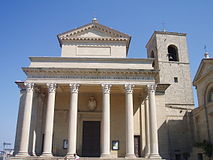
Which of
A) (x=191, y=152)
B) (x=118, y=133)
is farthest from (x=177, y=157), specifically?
(x=118, y=133)

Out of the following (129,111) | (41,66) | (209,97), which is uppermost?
(41,66)

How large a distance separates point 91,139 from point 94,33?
10576 millimetres

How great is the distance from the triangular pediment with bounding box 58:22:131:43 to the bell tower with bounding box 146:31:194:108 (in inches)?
323

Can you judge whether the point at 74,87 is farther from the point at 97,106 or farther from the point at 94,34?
the point at 94,34

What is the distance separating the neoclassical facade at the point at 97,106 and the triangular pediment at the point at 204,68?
374cm

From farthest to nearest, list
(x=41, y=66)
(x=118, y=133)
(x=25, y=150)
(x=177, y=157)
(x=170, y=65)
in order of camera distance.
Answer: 1. (x=170, y=65)
2. (x=177, y=157)
3. (x=118, y=133)
4. (x=41, y=66)
5. (x=25, y=150)

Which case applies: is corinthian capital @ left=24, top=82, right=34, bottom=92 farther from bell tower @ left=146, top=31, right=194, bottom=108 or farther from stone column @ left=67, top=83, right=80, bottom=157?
bell tower @ left=146, top=31, right=194, bottom=108

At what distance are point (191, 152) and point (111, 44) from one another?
45.1 feet

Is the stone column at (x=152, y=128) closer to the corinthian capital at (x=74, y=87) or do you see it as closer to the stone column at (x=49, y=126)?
the corinthian capital at (x=74, y=87)

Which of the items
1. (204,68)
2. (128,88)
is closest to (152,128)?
(128,88)

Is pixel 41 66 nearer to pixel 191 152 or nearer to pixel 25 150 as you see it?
pixel 25 150

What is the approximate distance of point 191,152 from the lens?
77.6 ft

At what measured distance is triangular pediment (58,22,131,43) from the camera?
903 inches

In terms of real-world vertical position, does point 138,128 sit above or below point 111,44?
below
